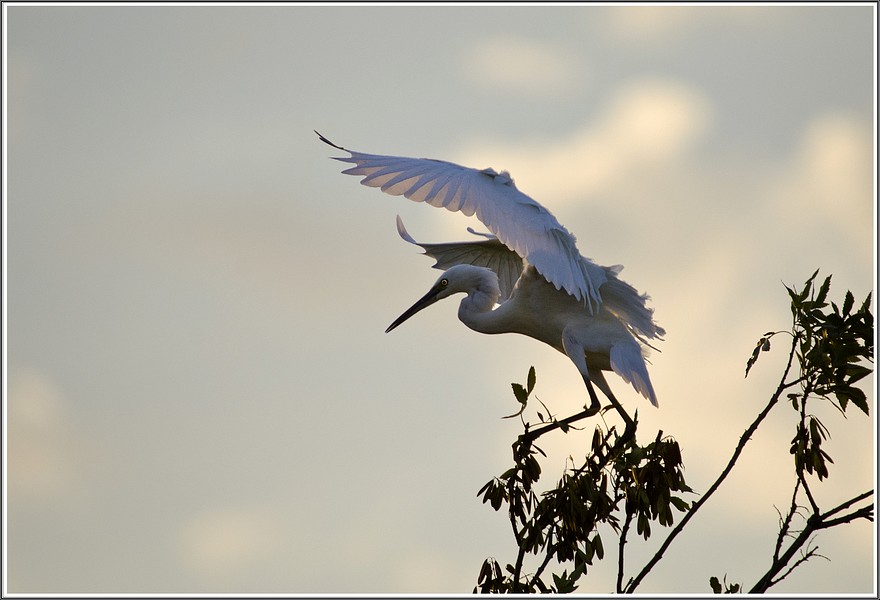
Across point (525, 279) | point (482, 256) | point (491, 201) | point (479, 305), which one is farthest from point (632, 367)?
point (482, 256)

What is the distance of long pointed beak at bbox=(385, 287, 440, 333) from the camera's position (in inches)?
348

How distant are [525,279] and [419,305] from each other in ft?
3.34

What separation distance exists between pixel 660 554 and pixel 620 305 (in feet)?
8.73

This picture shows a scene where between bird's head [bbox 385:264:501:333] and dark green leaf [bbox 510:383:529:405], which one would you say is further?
bird's head [bbox 385:264:501:333]

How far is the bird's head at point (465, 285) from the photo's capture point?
864 cm

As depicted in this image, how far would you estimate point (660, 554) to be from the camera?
559 cm

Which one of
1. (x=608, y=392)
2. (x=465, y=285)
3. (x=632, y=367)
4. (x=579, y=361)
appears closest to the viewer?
(x=632, y=367)

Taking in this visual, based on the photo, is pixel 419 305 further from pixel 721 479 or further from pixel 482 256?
pixel 721 479

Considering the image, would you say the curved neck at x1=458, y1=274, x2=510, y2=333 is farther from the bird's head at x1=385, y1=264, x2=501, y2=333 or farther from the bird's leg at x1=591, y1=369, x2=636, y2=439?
the bird's leg at x1=591, y1=369, x2=636, y2=439

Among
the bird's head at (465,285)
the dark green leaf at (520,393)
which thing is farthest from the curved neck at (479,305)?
the dark green leaf at (520,393)

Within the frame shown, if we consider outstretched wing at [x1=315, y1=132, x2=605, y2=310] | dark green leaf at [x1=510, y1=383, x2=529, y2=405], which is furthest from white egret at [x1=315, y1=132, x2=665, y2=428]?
dark green leaf at [x1=510, y1=383, x2=529, y2=405]

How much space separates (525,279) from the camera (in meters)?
8.25

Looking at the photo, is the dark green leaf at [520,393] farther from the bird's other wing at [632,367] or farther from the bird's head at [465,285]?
the bird's head at [465,285]

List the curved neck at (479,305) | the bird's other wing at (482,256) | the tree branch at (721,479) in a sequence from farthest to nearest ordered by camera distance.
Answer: the bird's other wing at (482,256), the curved neck at (479,305), the tree branch at (721,479)
